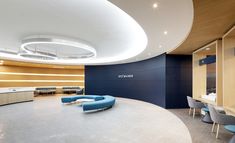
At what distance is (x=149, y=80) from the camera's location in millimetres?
10398

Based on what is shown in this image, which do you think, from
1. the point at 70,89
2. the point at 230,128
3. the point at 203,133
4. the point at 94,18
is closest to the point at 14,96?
the point at 70,89

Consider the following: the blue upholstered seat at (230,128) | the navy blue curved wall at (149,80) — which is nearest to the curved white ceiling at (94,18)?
the blue upholstered seat at (230,128)

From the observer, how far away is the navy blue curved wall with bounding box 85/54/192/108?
27.3 feet

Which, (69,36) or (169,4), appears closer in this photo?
(169,4)

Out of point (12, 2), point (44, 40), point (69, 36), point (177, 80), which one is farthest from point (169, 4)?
point (177, 80)

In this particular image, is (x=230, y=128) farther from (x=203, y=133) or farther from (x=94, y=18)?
(x=94, y=18)

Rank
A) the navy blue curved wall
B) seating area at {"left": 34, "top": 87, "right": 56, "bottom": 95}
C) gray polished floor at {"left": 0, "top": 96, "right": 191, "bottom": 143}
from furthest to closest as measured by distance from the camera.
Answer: seating area at {"left": 34, "top": 87, "right": 56, "bottom": 95} < the navy blue curved wall < gray polished floor at {"left": 0, "top": 96, "right": 191, "bottom": 143}

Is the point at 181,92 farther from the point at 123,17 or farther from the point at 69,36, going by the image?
the point at 69,36

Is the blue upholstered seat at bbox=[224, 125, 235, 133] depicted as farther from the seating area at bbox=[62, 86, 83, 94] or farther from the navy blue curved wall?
the seating area at bbox=[62, 86, 83, 94]

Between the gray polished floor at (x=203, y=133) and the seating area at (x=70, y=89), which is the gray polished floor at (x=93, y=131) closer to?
the gray polished floor at (x=203, y=133)

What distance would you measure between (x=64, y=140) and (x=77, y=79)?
46.5 feet

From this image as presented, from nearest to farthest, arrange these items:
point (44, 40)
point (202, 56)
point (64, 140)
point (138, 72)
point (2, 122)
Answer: point (64, 140)
point (2, 122)
point (44, 40)
point (202, 56)
point (138, 72)

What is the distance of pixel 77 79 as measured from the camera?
690 inches

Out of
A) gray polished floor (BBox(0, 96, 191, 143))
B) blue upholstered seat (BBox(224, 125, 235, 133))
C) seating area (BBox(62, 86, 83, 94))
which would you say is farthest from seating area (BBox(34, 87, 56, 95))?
blue upholstered seat (BBox(224, 125, 235, 133))
